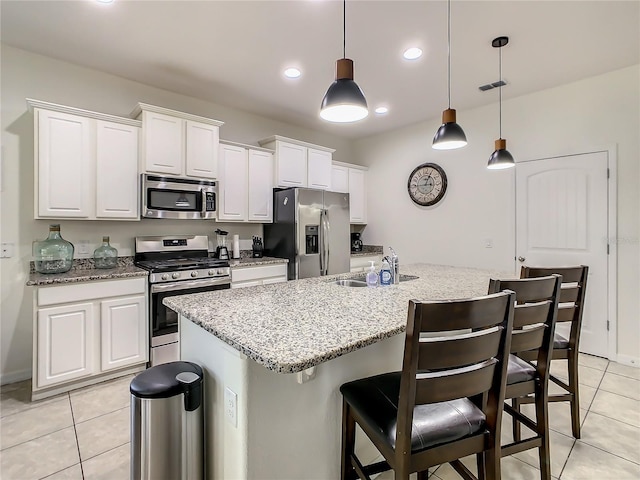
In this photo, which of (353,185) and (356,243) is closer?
(353,185)

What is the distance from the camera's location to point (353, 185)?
17.2 ft

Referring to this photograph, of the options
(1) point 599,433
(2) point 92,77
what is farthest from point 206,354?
(2) point 92,77

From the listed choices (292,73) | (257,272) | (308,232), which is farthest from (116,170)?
(308,232)

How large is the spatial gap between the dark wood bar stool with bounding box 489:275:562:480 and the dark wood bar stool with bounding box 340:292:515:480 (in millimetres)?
318

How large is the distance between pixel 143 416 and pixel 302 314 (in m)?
0.75

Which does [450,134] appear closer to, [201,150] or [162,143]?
[201,150]

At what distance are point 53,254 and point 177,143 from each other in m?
1.48

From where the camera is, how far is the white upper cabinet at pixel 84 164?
2656mm

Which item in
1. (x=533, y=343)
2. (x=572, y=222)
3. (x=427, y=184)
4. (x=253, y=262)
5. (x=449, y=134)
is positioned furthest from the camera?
(x=427, y=184)

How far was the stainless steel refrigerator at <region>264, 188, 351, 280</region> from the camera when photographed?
3934 millimetres

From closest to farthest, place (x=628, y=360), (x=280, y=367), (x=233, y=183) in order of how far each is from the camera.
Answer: (x=280, y=367) → (x=628, y=360) → (x=233, y=183)

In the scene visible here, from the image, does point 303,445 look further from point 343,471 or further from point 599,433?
point 599,433

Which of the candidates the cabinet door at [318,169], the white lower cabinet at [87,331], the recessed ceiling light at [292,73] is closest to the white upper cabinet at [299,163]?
the cabinet door at [318,169]

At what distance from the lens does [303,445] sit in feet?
4.40
